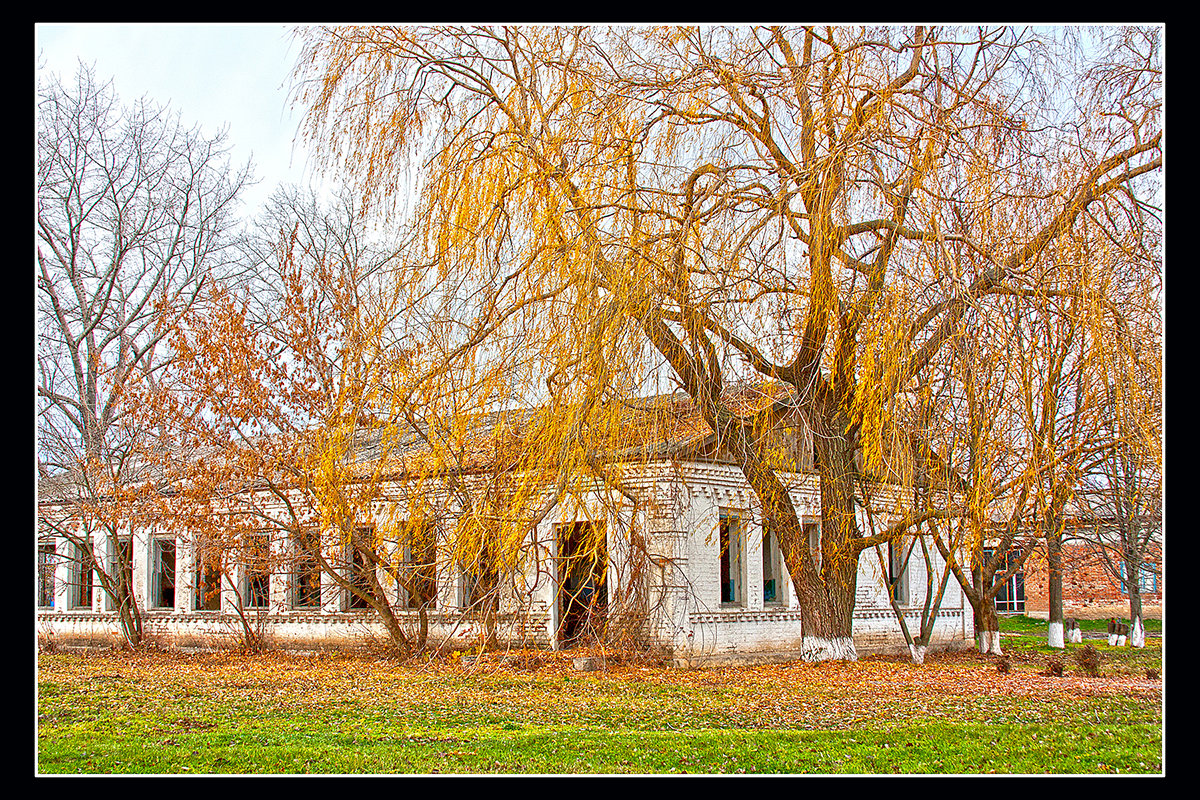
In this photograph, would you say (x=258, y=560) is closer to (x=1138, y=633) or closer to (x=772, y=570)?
(x=772, y=570)

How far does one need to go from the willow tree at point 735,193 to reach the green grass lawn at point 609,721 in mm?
2693

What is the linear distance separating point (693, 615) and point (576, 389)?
7332 millimetres

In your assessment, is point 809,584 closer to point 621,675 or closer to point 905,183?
point 621,675

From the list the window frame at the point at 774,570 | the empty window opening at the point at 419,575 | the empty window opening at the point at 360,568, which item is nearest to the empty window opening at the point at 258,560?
the empty window opening at the point at 360,568

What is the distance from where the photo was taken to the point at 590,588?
1867 centimetres

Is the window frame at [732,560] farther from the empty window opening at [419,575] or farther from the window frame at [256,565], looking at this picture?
the window frame at [256,565]

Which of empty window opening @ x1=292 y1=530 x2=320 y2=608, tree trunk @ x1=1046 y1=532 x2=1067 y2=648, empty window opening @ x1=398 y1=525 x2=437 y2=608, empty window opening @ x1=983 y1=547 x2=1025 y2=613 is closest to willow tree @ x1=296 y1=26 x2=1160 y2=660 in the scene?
empty window opening @ x1=398 y1=525 x2=437 y2=608

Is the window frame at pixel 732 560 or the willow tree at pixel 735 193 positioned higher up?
the willow tree at pixel 735 193

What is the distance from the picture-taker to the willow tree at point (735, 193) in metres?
9.62

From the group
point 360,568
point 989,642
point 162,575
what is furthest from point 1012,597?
point 162,575

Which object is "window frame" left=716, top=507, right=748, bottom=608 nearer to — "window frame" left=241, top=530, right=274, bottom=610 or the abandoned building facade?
the abandoned building facade

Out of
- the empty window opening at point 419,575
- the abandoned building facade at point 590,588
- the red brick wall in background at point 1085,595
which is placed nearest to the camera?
the abandoned building facade at point 590,588

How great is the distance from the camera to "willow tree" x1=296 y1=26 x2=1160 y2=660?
31.6 ft

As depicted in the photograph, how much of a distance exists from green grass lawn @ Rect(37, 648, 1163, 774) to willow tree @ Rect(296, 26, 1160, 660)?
8.84 feet
